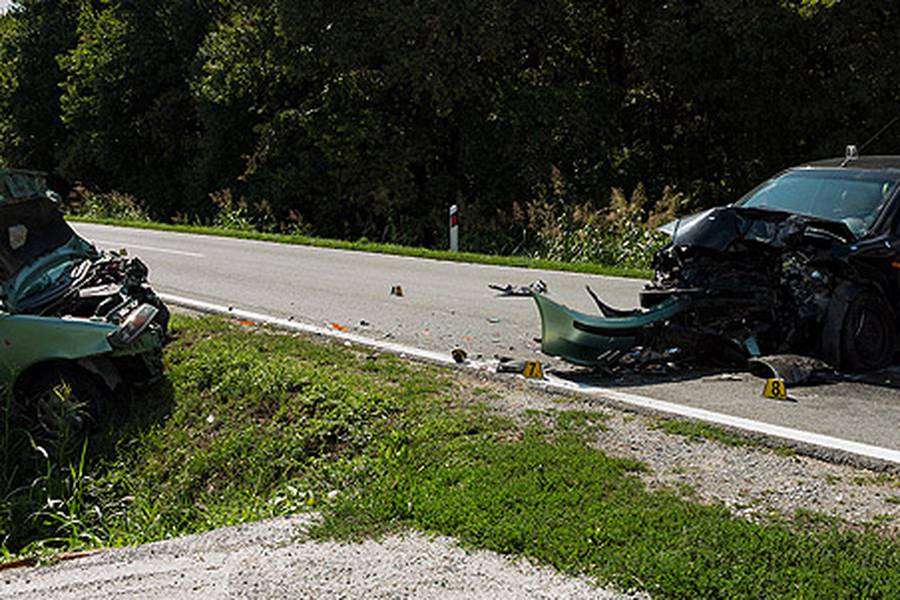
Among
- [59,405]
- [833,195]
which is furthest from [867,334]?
[59,405]

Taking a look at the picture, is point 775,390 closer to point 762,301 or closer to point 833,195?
point 762,301

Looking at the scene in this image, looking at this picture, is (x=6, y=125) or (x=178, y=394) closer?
(x=178, y=394)

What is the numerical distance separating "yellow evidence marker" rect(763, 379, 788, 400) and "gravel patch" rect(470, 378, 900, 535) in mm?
1107

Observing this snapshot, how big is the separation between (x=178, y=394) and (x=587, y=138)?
17753 millimetres

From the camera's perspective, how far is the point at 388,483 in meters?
5.43

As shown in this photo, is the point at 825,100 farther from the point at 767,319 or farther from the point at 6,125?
the point at 6,125

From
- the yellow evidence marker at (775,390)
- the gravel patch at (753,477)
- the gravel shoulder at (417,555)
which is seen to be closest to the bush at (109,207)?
the yellow evidence marker at (775,390)

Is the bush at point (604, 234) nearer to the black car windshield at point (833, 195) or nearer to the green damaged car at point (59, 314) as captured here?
the black car windshield at point (833, 195)

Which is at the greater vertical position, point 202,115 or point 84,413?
point 202,115

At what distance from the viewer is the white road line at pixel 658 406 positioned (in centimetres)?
567

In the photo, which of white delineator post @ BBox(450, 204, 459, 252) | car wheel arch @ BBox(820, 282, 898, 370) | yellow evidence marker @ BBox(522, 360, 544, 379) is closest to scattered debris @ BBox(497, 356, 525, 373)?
yellow evidence marker @ BBox(522, 360, 544, 379)

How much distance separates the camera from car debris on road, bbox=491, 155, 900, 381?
299 inches

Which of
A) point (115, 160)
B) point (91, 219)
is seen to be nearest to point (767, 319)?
point (91, 219)

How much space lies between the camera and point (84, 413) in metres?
7.23
